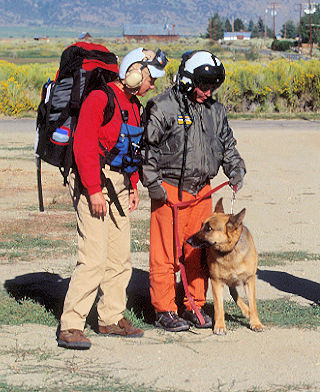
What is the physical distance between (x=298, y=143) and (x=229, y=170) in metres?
13.2

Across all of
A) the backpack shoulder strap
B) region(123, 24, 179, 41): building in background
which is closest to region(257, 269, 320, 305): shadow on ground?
the backpack shoulder strap

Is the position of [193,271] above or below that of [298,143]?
above

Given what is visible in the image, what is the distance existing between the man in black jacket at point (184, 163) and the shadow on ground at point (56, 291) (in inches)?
17.4

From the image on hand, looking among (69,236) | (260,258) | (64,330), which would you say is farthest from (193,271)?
(69,236)

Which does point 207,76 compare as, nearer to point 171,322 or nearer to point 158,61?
point 158,61

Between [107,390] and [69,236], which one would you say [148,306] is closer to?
[107,390]

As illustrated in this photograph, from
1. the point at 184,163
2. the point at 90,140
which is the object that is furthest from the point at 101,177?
the point at 184,163

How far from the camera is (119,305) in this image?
5859 millimetres

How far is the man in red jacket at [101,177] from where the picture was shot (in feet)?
17.0

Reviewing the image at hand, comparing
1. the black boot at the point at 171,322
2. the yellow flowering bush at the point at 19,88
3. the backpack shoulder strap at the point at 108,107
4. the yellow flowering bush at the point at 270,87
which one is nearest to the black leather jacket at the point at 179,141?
the backpack shoulder strap at the point at 108,107

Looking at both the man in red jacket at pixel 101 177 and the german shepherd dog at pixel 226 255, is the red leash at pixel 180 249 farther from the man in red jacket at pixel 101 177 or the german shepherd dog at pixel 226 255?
the man in red jacket at pixel 101 177

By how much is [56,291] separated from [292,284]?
218cm

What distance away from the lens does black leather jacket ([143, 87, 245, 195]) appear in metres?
5.71

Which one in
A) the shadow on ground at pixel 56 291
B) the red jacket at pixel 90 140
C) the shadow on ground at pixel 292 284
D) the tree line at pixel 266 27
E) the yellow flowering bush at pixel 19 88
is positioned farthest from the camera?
the tree line at pixel 266 27
